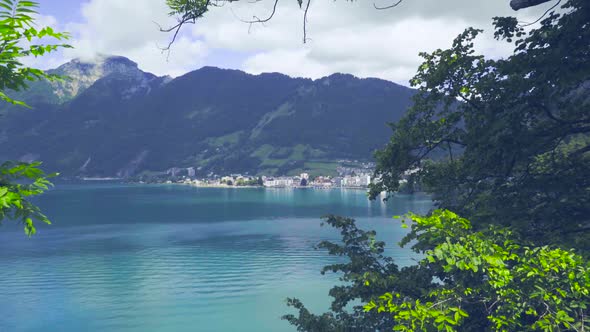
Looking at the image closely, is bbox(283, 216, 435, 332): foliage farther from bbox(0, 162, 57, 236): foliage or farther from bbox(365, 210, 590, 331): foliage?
bbox(0, 162, 57, 236): foliage

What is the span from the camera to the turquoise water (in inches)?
1542

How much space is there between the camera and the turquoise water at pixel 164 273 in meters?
39.2

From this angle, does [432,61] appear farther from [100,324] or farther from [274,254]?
[274,254]

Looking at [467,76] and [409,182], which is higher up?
[467,76]

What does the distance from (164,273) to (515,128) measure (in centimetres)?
5389

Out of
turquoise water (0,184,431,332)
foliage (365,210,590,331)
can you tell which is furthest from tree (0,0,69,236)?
turquoise water (0,184,431,332)

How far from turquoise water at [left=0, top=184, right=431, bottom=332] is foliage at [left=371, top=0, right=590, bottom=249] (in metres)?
28.1

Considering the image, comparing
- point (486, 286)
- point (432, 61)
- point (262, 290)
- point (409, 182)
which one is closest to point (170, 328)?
point (262, 290)

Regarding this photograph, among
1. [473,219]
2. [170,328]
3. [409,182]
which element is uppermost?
[409,182]

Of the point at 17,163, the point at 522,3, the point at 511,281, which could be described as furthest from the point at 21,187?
the point at 522,3

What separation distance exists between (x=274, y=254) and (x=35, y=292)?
32407 millimetres

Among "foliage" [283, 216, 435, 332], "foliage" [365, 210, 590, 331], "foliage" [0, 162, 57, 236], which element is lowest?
"foliage" [283, 216, 435, 332]

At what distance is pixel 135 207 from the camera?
143 metres

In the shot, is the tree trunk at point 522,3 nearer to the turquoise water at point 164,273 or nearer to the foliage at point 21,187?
the foliage at point 21,187
